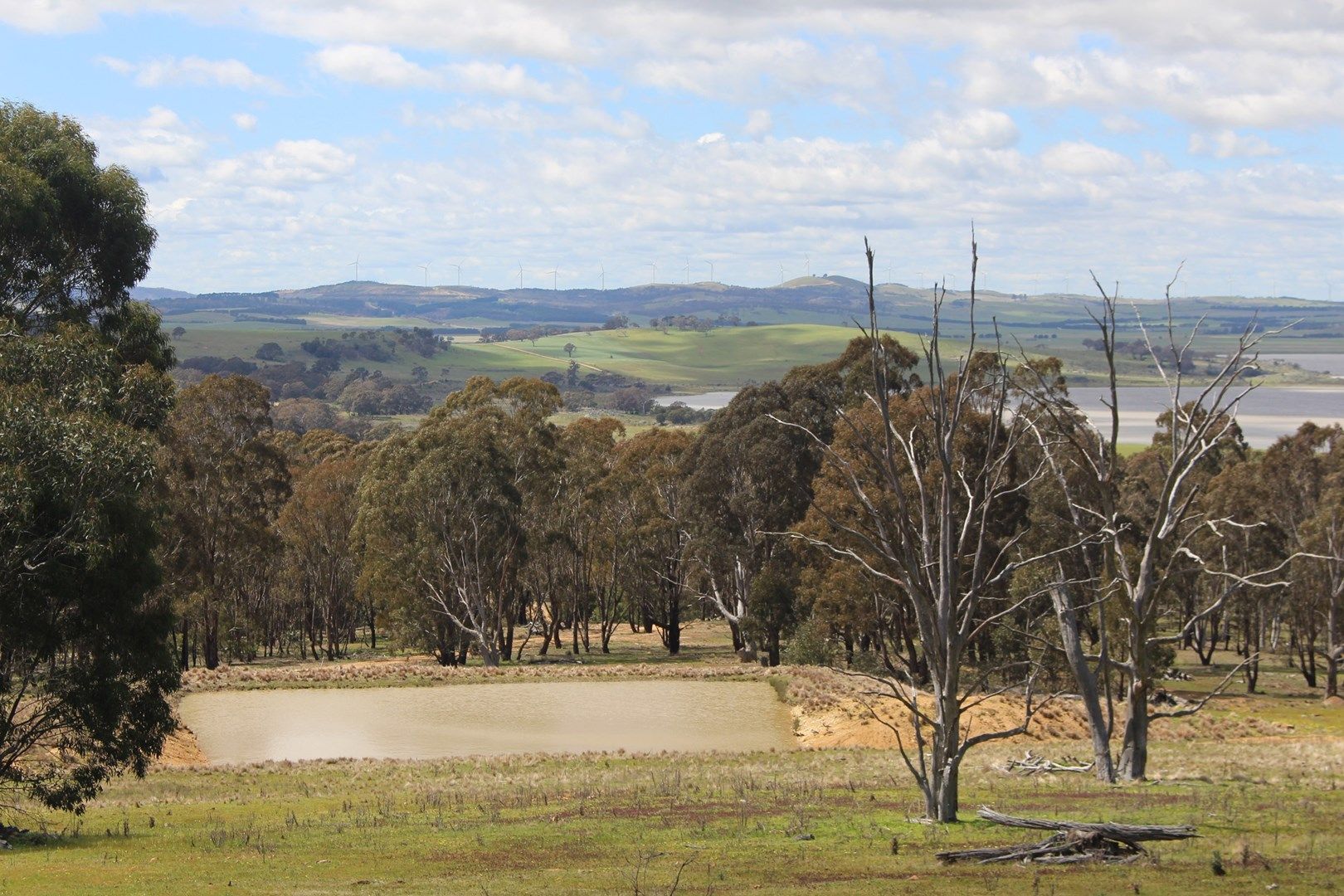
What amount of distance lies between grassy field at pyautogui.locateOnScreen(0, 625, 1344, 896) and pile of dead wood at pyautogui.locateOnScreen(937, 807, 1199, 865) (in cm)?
18

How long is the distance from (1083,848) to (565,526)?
4750 cm

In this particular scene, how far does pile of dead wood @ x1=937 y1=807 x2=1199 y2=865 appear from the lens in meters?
12.5

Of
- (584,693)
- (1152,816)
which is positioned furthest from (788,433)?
(1152,816)

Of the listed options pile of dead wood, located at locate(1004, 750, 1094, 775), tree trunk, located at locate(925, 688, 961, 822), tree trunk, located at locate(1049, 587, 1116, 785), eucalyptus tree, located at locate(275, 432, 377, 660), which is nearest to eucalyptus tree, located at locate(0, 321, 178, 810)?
tree trunk, located at locate(925, 688, 961, 822)

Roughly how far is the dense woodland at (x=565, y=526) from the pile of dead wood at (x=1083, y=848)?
93.2 inches

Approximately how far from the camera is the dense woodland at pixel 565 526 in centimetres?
1789

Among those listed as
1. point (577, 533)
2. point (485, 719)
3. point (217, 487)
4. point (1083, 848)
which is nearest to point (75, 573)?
point (1083, 848)

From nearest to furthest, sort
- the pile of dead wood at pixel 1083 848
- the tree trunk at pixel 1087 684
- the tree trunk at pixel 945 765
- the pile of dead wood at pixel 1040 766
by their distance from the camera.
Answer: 1. the pile of dead wood at pixel 1083 848
2. the tree trunk at pixel 945 765
3. the tree trunk at pixel 1087 684
4. the pile of dead wood at pixel 1040 766

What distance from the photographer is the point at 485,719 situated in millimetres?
35281

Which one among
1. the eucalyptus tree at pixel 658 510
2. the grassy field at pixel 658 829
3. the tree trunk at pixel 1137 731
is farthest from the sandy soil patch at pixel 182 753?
the eucalyptus tree at pixel 658 510

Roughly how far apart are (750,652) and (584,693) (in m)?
14.4

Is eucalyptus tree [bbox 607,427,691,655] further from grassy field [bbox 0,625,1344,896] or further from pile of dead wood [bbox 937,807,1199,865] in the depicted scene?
pile of dead wood [bbox 937,807,1199,865]

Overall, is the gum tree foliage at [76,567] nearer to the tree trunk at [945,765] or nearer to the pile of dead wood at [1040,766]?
the tree trunk at [945,765]

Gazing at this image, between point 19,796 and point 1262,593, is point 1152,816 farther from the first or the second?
point 1262,593
